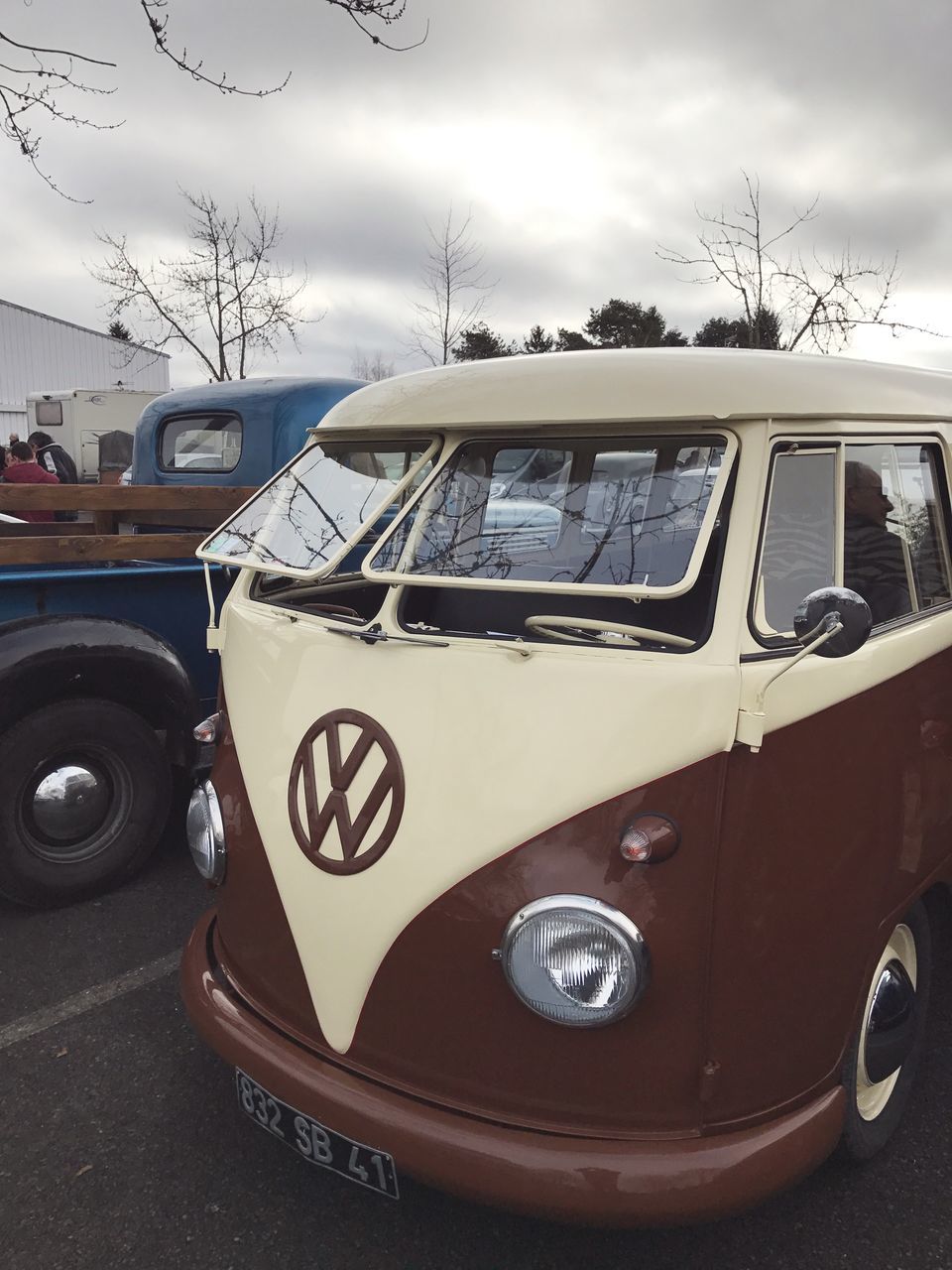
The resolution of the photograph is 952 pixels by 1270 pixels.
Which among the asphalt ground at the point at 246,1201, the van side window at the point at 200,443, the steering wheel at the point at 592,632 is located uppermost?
the van side window at the point at 200,443

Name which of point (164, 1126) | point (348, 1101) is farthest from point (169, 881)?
point (348, 1101)

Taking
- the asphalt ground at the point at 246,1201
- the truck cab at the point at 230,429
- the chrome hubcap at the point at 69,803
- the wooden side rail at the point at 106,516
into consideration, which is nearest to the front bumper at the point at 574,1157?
the asphalt ground at the point at 246,1201

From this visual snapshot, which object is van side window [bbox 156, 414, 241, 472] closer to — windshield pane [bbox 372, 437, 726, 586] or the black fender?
the black fender

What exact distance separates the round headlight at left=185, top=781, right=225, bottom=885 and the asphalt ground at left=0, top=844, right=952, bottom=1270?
724mm

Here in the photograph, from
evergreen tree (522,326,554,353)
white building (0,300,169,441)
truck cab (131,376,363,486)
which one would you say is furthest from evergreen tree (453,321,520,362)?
white building (0,300,169,441)

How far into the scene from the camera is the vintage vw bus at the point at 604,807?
170cm

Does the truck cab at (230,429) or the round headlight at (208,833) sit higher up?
the truck cab at (230,429)

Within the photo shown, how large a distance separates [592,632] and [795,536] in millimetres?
501

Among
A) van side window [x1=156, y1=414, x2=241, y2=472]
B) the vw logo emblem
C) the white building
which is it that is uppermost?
the white building

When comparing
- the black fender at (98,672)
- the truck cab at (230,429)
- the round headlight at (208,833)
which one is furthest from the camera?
the truck cab at (230,429)

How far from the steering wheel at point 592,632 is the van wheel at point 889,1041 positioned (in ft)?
3.01

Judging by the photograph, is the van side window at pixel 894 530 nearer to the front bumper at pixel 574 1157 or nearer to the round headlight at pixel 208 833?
the front bumper at pixel 574 1157

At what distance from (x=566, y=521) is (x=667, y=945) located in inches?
41.7

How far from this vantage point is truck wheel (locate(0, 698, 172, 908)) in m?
3.39
